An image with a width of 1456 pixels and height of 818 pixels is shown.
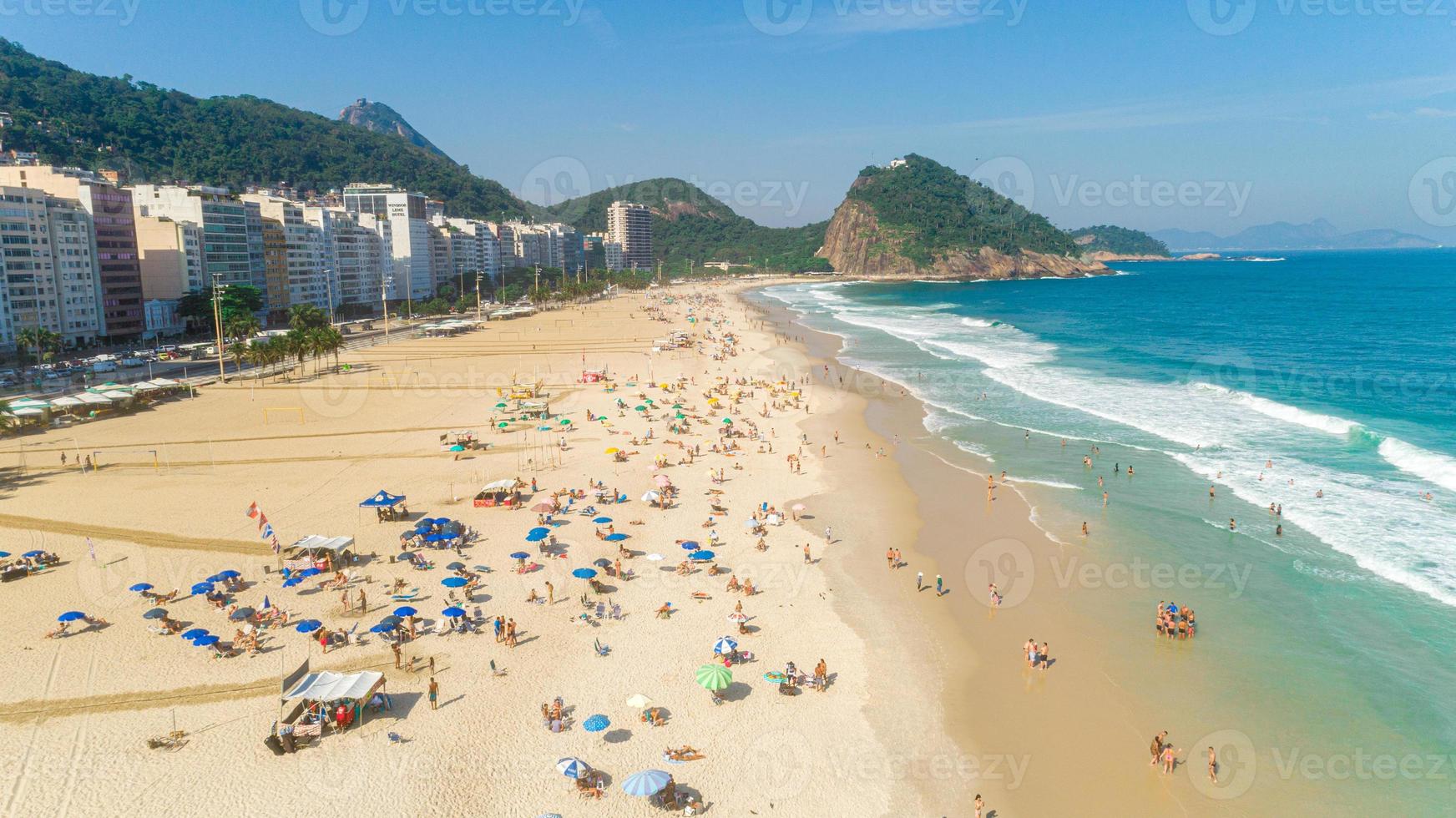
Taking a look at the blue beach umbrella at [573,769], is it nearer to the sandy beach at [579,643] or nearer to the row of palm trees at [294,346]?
the sandy beach at [579,643]

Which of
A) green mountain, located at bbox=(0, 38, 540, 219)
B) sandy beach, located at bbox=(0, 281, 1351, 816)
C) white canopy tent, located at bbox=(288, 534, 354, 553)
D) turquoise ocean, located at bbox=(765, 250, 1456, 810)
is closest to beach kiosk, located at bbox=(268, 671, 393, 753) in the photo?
sandy beach, located at bbox=(0, 281, 1351, 816)

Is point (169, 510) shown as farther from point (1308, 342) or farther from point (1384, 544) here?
point (1308, 342)

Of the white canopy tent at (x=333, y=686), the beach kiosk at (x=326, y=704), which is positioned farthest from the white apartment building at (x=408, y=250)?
the beach kiosk at (x=326, y=704)

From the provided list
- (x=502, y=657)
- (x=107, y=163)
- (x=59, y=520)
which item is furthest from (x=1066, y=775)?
(x=107, y=163)

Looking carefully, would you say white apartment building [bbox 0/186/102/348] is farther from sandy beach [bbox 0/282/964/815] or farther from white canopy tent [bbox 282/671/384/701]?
white canopy tent [bbox 282/671/384/701]
